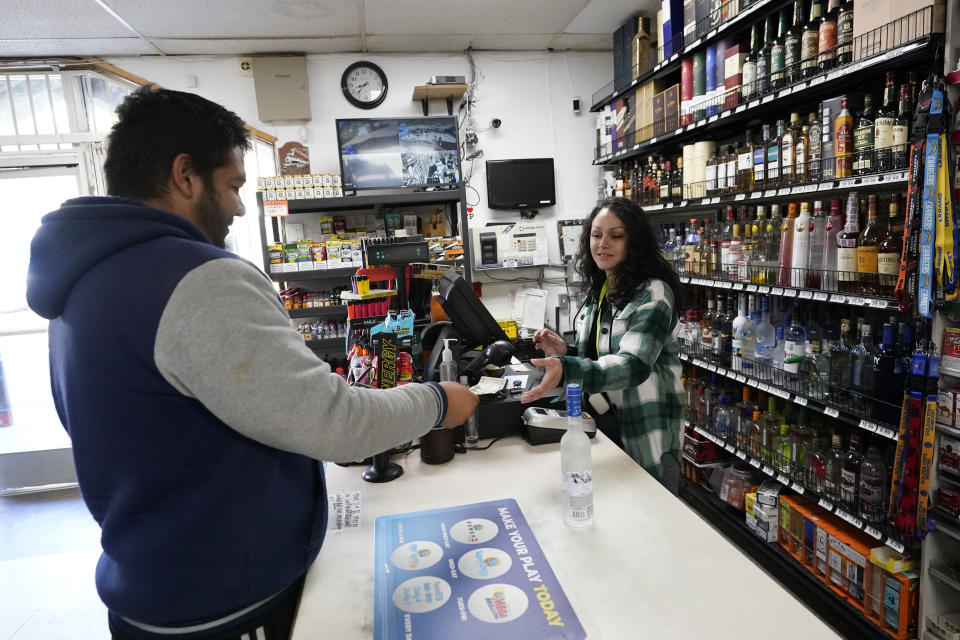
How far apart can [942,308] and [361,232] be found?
3754 mm

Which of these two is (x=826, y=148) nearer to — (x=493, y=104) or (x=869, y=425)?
(x=869, y=425)

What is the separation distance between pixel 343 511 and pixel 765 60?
2716mm

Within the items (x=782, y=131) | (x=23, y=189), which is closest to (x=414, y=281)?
(x=782, y=131)

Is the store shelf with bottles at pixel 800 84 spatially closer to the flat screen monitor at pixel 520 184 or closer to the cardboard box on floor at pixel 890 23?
the cardboard box on floor at pixel 890 23

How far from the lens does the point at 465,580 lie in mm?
1043

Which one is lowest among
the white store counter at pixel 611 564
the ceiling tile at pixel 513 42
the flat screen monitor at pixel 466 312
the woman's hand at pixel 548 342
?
the white store counter at pixel 611 564

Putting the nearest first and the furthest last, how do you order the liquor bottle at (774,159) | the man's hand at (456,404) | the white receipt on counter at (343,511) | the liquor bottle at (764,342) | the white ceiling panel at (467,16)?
the man's hand at (456,404) < the white receipt on counter at (343,511) < the liquor bottle at (774,159) < the liquor bottle at (764,342) < the white ceiling panel at (467,16)

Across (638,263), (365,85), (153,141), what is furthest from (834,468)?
(365,85)

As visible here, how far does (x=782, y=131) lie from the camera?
2551mm

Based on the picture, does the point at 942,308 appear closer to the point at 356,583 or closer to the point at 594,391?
the point at 594,391

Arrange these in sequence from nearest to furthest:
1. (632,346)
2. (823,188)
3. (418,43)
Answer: (632,346)
(823,188)
(418,43)

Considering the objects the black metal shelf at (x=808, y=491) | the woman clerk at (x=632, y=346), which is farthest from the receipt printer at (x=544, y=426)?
the black metal shelf at (x=808, y=491)

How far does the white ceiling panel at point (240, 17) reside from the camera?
135 inches

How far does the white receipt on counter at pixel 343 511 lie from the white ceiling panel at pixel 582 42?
4.22 m
